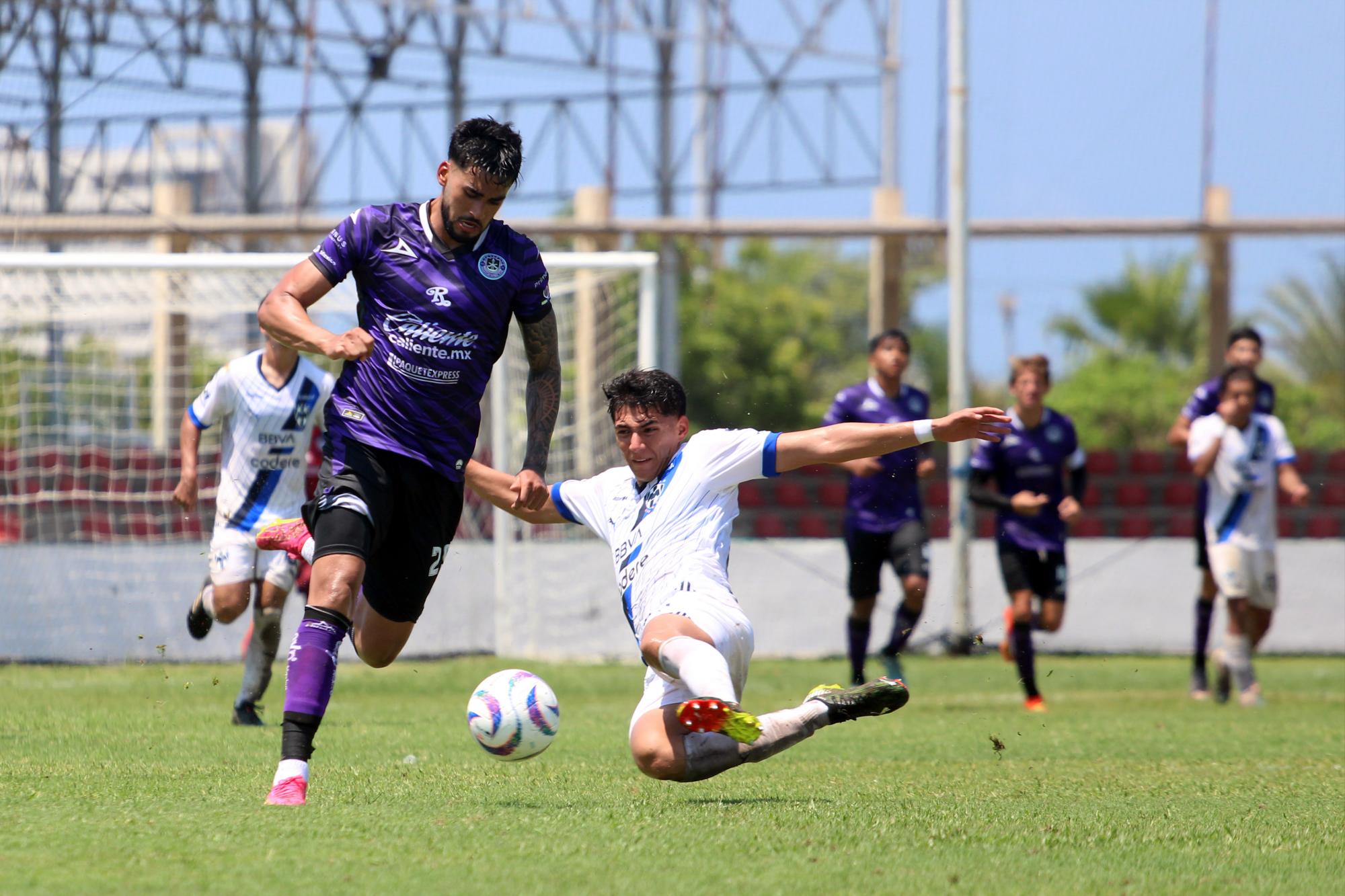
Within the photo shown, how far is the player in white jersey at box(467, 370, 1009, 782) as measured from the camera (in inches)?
216

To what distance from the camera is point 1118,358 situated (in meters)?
42.6

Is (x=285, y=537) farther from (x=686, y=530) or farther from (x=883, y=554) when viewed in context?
(x=883, y=554)

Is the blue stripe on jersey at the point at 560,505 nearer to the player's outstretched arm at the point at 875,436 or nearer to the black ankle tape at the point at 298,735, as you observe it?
the player's outstretched arm at the point at 875,436

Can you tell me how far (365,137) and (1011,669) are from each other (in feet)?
59.6

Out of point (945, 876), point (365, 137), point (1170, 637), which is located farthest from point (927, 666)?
point (365, 137)

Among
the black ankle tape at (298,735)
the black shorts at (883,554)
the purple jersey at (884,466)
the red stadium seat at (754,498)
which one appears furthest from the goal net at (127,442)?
the black ankle tape at (298,735)

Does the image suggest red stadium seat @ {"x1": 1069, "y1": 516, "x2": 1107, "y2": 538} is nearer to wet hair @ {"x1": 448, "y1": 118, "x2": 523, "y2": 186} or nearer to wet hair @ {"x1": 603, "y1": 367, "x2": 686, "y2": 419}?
wet hair @ {"x1": 603, "y1": 367, "x2": 686, "y2": 419}

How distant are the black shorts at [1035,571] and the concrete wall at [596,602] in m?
3.55

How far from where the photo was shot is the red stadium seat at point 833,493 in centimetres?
1811

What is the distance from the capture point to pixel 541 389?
6246mm

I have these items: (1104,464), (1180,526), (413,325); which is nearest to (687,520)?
(413,325)

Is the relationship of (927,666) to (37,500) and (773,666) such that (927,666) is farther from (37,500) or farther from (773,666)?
(37,500)

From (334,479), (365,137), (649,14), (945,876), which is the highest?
(649,14)

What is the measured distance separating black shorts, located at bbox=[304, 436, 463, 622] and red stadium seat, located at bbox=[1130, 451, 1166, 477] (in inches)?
517
